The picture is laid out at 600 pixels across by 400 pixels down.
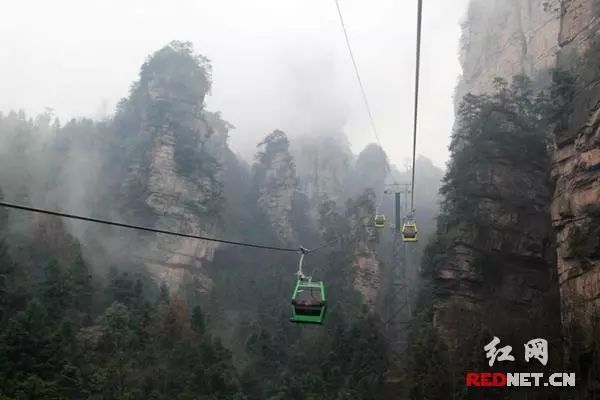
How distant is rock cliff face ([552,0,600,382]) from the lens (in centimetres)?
2131

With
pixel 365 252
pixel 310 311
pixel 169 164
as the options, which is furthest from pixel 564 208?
pixel 169 164

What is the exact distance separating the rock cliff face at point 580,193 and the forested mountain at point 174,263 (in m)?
15.4

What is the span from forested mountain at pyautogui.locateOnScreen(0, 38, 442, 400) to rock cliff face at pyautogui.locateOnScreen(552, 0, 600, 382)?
1537 centimetres

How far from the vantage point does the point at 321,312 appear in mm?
14016

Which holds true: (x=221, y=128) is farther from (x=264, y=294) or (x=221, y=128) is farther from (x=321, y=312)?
(x=321, y=312)

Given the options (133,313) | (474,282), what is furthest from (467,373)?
(133,313)

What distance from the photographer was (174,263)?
53500mm

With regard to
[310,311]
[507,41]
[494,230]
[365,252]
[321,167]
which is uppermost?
[507,41]

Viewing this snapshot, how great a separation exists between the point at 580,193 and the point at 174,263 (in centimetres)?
3898

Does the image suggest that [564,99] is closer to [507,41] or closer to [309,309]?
[309,309]

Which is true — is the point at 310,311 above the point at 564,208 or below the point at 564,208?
below

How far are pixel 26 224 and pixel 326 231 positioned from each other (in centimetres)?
3046

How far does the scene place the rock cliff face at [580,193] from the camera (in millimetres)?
21312

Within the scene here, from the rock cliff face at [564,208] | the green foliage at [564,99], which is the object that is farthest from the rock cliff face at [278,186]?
the green foliage at [564,99]
